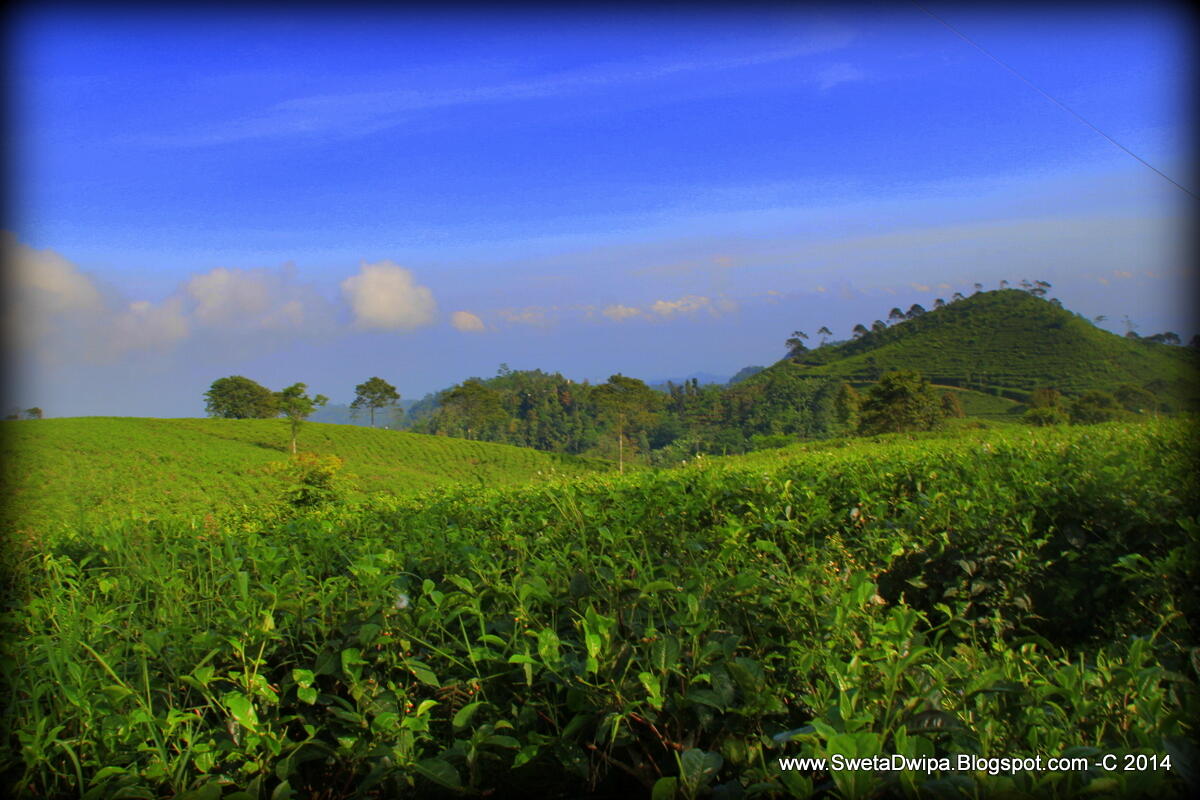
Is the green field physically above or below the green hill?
below

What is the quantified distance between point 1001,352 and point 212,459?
5149cm

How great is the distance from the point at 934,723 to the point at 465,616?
47.3 inches

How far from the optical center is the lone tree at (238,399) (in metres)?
45.7

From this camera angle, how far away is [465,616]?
80.1 inches

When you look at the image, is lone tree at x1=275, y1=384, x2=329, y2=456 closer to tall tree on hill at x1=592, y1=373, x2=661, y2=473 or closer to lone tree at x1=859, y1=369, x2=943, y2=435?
tall tree on hill at x1=592, y1=373, x2=661, y2=473

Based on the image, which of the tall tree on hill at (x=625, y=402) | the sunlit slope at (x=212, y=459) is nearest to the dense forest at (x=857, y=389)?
the tall tree on hill at (x=625, y=402)

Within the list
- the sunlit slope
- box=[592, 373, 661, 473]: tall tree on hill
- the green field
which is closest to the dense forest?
box=[592, 373, 661, 473]: tall tree on hill

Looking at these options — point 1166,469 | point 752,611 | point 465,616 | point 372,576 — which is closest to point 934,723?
point 752,611

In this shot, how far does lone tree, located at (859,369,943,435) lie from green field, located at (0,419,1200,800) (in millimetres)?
27664

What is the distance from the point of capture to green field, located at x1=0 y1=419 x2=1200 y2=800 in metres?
1.36

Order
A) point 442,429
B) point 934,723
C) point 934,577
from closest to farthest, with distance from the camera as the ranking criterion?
point 934,723, point 934,577, point 442,429

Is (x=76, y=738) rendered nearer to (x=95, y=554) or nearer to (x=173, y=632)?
(x=173, y=632)

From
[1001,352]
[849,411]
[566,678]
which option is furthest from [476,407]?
[566,678]

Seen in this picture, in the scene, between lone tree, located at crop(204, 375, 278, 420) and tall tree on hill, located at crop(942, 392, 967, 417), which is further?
lone tree, located at crop(204, 375, 278, 420)
